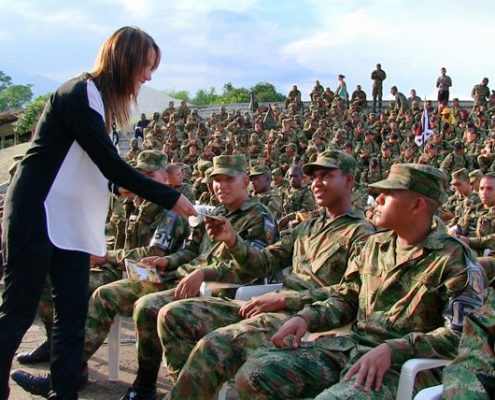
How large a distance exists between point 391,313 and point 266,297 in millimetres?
749

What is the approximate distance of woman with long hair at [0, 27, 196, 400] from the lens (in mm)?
2439

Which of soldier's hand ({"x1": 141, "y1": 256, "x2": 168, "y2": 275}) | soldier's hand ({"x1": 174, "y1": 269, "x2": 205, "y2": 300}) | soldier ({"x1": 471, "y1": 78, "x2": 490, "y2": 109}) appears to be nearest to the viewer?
soldier's hand ({"x1": 174, "y1": 269, "x2": 205, "y2": 300})

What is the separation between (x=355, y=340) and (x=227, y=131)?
1688cm

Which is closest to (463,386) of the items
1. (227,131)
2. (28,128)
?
(227,131)

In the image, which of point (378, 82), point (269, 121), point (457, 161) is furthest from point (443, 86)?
point (457, 161)

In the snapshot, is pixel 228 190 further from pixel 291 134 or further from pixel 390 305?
pixel 291 134

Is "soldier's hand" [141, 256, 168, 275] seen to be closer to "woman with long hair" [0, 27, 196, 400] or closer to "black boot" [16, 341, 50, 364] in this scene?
"black boot" [16, 341, 50, 364]

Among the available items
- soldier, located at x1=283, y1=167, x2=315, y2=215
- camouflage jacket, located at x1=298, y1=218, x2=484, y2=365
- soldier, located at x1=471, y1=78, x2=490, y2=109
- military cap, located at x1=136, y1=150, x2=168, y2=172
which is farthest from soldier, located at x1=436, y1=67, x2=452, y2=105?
camouflage jacket, located at x1=298, y1=218, x2=484, y2=365

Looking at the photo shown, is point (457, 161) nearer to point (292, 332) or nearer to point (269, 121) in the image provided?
point (269, 121)

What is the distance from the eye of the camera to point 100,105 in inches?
101

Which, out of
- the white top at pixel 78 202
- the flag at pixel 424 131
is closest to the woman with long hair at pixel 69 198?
the white top at pixel 78 202

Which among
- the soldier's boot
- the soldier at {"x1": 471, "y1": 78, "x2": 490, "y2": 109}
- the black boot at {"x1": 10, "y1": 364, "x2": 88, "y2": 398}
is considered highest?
the soldier at {"x1": 471, "y1": 78, "x2": 490, "y2": 109}

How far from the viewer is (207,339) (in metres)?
2.79

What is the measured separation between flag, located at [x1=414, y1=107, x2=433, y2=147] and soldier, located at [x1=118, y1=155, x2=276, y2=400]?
12574 mm
